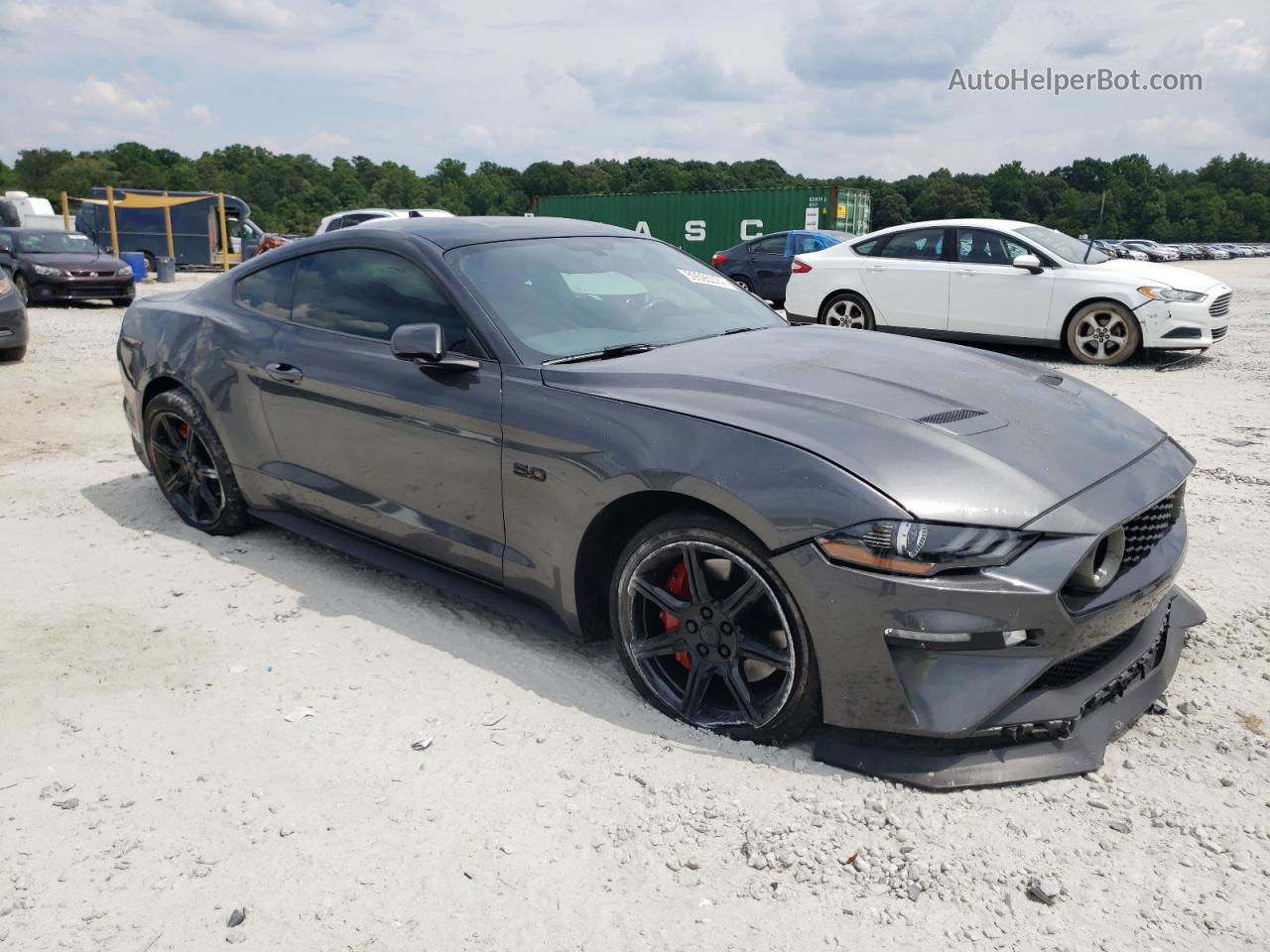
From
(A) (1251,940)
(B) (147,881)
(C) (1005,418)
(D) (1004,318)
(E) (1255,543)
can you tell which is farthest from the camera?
(D) (1004,318)

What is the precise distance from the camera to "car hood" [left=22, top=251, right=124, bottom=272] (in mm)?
16891

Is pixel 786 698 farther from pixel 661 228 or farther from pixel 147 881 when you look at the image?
pixel 661 228

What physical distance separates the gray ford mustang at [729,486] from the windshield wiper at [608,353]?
0.01 meters

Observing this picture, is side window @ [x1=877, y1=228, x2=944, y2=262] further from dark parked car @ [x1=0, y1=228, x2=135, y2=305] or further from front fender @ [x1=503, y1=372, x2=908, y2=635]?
dark parked car @ [x1=0, y1=228, x2=135, y2=305]

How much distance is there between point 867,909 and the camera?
7.36 ft

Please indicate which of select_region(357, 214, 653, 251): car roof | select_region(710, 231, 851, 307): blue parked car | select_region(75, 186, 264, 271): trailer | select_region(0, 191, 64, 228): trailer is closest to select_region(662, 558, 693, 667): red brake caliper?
select_region(357, 214, 653, 251): car roof

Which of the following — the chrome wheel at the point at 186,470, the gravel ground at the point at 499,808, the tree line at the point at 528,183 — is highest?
the tree line at the point at 528,183

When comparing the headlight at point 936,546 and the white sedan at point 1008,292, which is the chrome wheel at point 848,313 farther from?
the headlight at point 936,546

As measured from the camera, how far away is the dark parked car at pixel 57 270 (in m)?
16.8

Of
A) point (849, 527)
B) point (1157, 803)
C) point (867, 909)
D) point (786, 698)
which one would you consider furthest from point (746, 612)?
point (1157, 803)

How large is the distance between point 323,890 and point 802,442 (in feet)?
5.45

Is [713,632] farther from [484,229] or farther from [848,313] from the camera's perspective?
[848,313]

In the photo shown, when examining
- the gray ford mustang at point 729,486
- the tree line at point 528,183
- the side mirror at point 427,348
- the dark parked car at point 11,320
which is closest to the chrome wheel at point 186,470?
the gray ford mustang at point 729,486

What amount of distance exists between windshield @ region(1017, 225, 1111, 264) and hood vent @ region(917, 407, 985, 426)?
8.31 meters
